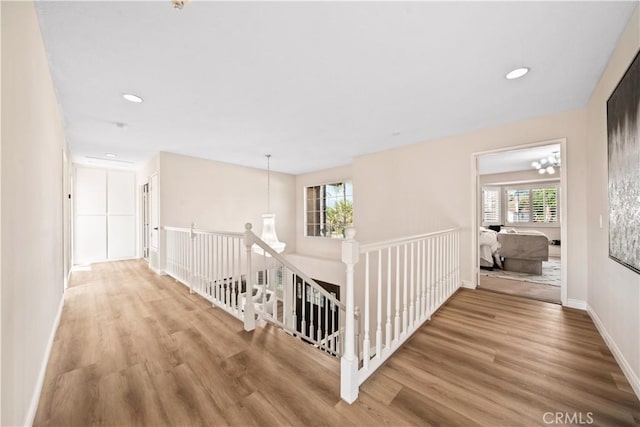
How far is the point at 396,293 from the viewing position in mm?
1955

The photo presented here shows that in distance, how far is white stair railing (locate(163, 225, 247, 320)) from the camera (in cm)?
271

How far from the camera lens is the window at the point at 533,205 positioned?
7.38m

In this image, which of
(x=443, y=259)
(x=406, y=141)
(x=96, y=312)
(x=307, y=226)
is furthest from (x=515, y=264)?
(x=96, y=312)

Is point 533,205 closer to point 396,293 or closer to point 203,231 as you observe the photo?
point 396,293

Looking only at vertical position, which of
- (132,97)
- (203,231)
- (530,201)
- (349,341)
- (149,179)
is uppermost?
(132,97)

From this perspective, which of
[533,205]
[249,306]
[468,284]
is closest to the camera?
[249,306]

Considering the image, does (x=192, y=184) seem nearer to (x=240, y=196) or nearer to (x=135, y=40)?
(x=240, y=196)

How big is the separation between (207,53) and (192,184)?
12.0ft

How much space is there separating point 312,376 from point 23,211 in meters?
1.96

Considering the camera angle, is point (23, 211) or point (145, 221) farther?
point (145, 221)

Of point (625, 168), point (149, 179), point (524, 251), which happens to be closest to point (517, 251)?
point (524, 251)

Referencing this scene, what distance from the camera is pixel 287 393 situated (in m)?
1.53

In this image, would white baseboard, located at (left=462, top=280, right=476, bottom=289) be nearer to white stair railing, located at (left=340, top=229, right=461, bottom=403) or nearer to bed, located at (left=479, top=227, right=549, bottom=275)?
white stair railing, located at (left=340, top=229, right=461, bottom=403)

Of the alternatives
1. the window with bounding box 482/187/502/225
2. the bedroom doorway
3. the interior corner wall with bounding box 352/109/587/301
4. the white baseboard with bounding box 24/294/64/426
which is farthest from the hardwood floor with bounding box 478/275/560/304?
the window with bounding box 482/187/502/225
